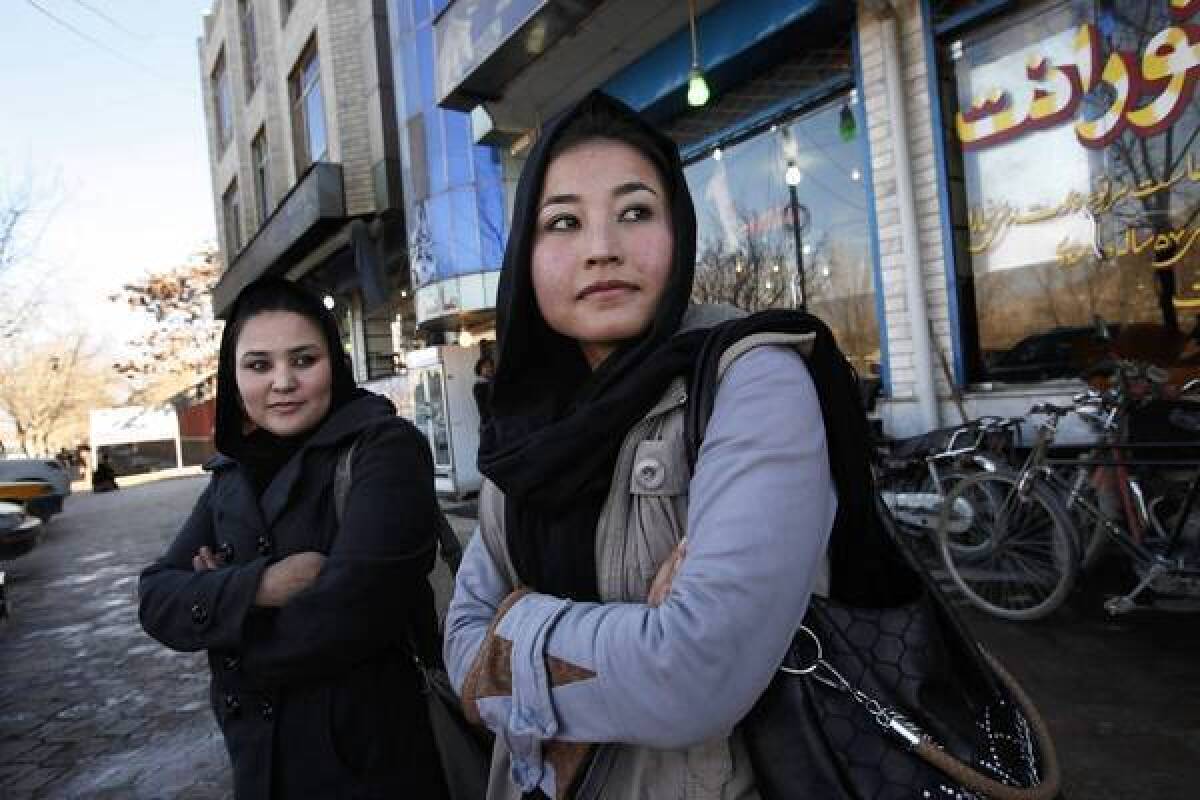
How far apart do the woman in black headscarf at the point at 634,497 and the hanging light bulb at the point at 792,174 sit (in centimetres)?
560

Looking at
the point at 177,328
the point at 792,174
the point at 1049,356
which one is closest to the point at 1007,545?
the point at 1049,356

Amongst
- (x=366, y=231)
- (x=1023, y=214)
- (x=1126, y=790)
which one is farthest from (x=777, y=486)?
(x=366, y=231)

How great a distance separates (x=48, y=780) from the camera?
3473 mm

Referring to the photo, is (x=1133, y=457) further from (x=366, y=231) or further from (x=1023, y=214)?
(x=366, y=231)

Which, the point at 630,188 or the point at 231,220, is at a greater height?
the point at 231,220

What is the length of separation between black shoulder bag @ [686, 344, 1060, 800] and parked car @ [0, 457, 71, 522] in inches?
482

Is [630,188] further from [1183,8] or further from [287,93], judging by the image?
[287,93]

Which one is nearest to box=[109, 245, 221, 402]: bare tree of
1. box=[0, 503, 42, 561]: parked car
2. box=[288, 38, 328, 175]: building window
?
box=[288, 38, 328, 175]: building window

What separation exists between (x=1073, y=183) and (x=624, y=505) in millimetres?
4977

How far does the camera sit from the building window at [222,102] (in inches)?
888

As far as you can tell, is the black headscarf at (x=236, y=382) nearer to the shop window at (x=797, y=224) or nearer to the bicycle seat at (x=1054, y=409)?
the bicycle seat at (x=1054, y=409)

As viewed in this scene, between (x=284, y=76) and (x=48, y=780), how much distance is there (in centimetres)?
1710

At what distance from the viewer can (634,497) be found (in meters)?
1.07

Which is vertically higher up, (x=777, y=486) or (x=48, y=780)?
(x=777, y=486)
